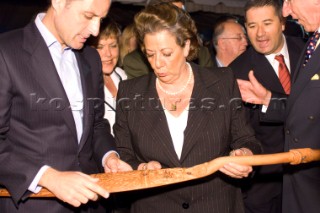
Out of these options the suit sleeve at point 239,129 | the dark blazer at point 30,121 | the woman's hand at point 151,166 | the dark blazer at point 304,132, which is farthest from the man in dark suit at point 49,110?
the dark blazer at point 304,132

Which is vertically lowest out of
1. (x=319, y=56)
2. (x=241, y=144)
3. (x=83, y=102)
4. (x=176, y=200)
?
(x=176, y=200)

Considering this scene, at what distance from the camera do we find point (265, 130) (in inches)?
147

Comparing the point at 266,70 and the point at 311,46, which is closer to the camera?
the point at 311,46

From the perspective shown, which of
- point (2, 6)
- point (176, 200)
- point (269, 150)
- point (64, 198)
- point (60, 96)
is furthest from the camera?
point (2, 6)

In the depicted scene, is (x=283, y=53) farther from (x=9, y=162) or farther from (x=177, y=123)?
(x=9, y=162)

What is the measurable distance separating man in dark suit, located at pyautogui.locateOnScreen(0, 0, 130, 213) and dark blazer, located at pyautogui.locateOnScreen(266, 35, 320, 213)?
4.05 feet

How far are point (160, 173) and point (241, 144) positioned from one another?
65 centimetres

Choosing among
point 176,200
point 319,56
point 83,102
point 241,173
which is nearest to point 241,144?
point 241,173

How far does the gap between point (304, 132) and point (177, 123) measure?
0.88m

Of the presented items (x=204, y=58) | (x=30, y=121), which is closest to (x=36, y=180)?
(x=30, y=121)

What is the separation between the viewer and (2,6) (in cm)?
699

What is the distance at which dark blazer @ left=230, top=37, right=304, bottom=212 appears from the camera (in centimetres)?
372

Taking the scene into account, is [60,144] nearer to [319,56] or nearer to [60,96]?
[60,96]

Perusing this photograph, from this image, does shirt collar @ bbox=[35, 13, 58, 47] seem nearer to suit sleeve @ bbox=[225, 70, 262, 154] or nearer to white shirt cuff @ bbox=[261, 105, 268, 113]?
suit sleeve @ bbox=[225, 70, 262, 154]
